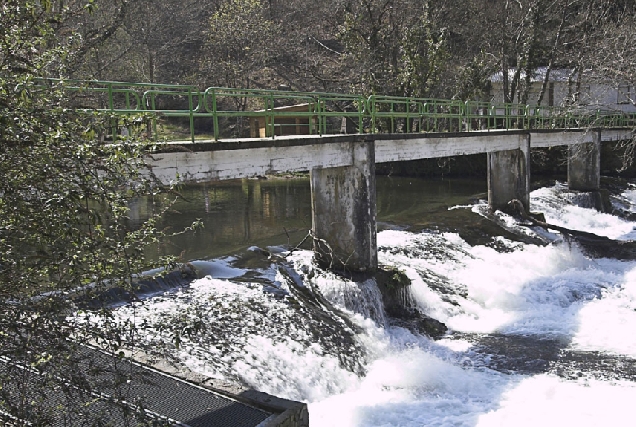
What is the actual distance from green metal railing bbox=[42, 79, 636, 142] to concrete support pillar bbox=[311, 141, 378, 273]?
87 centimetres

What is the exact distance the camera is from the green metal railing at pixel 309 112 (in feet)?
26.2

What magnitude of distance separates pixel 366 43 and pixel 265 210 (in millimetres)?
11173

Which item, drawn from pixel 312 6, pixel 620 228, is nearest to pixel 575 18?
pixel 312 6

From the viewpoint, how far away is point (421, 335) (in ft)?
38.4

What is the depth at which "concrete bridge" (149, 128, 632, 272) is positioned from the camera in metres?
9.20

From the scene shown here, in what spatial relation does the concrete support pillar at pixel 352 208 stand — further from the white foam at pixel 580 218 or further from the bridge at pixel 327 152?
the white foam at pixel 580 218

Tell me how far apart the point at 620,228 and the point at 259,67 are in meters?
25.2

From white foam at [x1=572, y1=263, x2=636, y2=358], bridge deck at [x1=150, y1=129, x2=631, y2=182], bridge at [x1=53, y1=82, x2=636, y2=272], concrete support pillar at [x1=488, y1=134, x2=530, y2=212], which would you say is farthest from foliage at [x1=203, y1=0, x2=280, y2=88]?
white foam at [x1=572, y1=263, x2=636, y2=358]

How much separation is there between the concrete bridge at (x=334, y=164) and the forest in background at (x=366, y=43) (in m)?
5.43

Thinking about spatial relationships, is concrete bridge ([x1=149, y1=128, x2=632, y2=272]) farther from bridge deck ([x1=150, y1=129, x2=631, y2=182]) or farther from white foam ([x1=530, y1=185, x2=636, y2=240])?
white foam ([x1=530, y1=185, x2=636, y2=240])

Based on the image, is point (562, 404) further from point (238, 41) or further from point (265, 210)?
point (238, 41)

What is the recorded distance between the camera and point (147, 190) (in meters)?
4.25

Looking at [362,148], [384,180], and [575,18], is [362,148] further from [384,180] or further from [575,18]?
[575,18]

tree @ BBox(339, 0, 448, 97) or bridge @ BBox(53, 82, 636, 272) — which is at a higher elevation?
tree @ BBox(339, 0, 448, 97)
